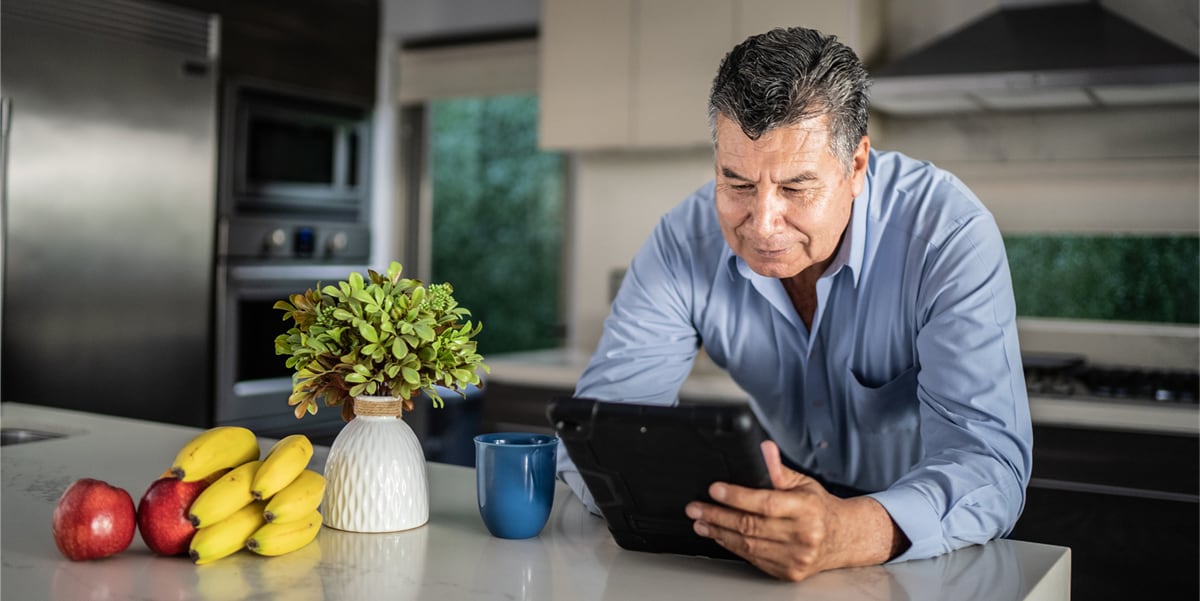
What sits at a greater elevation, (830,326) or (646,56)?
(646,56)

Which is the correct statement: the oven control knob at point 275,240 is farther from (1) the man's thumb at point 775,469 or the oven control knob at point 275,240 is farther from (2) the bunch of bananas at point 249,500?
(1) the man's thumb at point 775,469

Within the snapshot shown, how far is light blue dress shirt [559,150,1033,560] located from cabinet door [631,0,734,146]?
5.57ft

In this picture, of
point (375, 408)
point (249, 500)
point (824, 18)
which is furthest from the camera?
point (824, 18)

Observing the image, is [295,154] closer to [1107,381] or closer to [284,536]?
[1107,381]

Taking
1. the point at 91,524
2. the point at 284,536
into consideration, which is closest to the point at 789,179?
the point at 284,536

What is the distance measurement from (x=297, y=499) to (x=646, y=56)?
102 inches

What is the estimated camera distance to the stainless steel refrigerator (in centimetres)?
312

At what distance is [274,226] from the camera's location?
12.1 feet

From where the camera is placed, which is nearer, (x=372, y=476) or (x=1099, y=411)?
(x=372, y=476)

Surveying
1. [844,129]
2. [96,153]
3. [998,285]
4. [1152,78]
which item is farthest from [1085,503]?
[96,153]

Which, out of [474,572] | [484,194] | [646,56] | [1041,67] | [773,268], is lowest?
[474,572]

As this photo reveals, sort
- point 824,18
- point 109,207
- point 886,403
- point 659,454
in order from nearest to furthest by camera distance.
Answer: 1. point 659,454
2. point 886,403
3. point 824,18
4. point 109,207

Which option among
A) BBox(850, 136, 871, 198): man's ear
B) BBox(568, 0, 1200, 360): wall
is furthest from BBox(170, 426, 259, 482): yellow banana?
BBox(568, 0, 1200, 360): wall

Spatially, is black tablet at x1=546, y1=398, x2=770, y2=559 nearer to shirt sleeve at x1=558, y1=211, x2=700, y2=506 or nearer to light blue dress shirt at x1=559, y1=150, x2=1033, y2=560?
light blue dress shirt at x1=559, y1=150, x2=1033, y2=560
